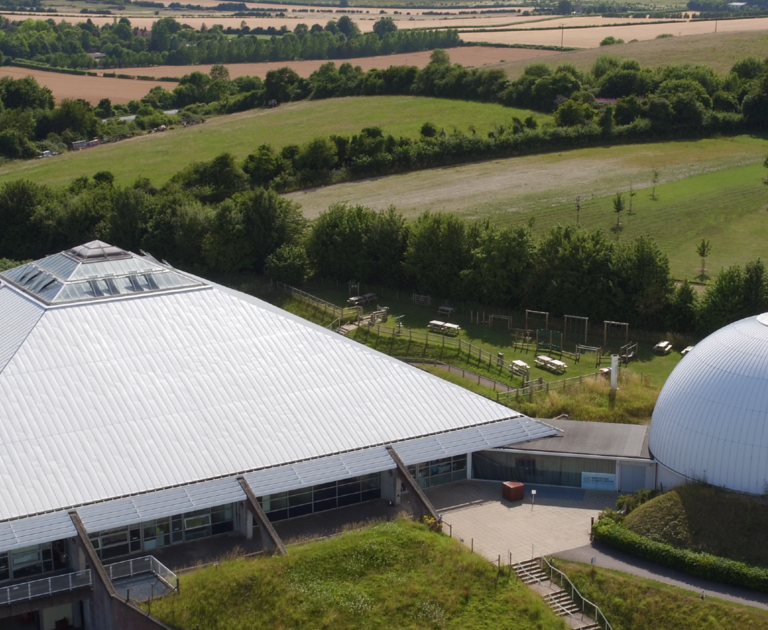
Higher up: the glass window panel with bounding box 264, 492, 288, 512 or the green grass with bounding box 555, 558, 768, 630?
the glass window panel with bounding box 264, 492, 288, 512

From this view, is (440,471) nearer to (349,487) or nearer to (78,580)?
(349,487)

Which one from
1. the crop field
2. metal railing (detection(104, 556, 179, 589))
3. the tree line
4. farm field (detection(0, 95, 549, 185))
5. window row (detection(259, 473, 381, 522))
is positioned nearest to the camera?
metal railing (detection(104, 556, 179, 589))

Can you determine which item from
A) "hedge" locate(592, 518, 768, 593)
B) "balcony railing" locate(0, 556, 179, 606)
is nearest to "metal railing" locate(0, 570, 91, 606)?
"balcony railing" locate(0, 556, 179, 606)

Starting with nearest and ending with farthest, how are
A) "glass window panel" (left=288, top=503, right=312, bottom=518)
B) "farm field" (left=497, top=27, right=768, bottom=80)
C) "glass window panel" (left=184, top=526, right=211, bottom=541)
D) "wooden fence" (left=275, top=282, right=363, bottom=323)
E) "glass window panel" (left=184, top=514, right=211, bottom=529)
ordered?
"glass window panel" (left=184, top=514, right=211, bottom=529), "glass window panel" (left=184, top=526, right=211, bottom=541), "glass window panel" (left=288, top=503, right=312, bottom=518), "wooden fence" (left=275, top=282, right=363, bottom=323), "farm field" (left=497, top=27, right=768, bottom=80)

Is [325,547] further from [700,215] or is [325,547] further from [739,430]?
[700,215]

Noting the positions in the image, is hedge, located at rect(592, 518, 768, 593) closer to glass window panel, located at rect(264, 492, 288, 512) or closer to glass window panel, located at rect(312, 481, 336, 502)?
glass window panel, located at rect(312, 481, 336, 502)

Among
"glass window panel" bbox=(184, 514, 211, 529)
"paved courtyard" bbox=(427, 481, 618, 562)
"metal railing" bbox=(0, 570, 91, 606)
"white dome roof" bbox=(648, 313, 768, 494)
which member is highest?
"white dome roof" bbox=(648, 313, 768, 494)
